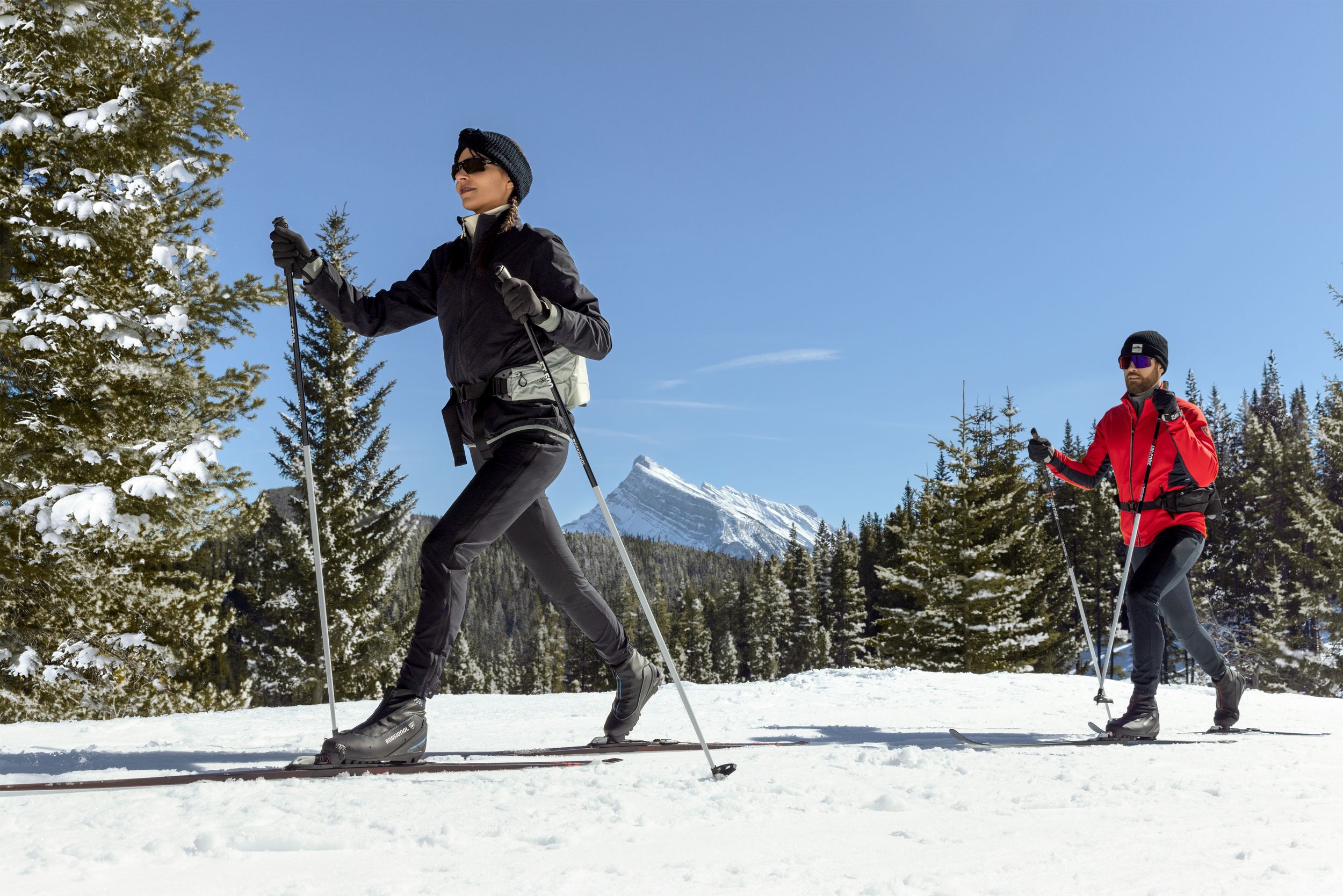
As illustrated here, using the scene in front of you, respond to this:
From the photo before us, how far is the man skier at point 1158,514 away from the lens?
496 centimetres

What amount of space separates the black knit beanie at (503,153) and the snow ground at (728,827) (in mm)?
2578

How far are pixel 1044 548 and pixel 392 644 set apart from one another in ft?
81.7

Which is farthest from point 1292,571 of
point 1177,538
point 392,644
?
point 1177,538

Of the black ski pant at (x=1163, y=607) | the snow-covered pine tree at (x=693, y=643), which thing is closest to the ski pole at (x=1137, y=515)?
the black ski pant at (x=1163, y=607)

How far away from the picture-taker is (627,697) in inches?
158

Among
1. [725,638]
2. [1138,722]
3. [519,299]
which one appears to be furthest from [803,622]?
[519,299]

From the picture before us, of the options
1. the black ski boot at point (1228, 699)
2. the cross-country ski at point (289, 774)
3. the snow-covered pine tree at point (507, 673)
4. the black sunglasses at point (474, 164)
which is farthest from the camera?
the snow-covered pine tree at point (507, 673)

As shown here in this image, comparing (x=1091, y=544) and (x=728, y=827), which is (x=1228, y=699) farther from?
(x=1091, y=544)

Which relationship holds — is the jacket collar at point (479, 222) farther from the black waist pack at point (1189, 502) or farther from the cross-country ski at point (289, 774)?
the black waist pack at point (1189, 502)

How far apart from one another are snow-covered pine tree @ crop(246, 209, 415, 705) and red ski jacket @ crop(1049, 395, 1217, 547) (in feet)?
65.3

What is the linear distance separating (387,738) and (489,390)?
1.45 m

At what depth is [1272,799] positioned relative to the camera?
2.61 meters

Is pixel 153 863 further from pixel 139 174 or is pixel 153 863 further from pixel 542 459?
pixel 139 174

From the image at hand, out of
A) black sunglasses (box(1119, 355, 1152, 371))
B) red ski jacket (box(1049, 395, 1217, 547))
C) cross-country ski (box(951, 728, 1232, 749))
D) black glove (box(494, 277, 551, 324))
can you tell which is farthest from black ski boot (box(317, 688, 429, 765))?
black sunglasses (box(1119, 355, 1152, 371))
